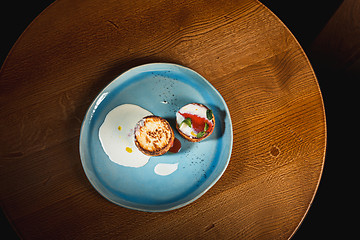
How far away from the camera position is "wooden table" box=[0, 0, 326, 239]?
1.24 m

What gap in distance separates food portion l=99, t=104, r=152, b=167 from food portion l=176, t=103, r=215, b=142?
8.8 inches

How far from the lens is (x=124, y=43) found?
1.35 meters

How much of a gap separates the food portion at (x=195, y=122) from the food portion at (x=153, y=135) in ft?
0.22

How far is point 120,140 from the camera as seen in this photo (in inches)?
50.8

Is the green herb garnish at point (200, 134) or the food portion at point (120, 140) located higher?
the food portion at point (120, 140)

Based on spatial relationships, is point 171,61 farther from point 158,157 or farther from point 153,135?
point 158,157

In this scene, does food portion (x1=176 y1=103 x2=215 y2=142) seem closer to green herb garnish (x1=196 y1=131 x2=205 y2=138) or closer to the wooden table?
green herb garnish (x1=196 y1=131 x2=205 y2=138)

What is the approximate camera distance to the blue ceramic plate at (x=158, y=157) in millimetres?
1263

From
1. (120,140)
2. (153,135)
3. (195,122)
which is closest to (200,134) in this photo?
(195,122)

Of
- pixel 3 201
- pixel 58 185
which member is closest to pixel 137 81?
pixel 58 185

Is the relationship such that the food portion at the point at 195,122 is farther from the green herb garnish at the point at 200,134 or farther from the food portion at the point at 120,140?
the food portion at the point at 120,140

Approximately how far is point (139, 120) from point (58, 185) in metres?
0.50

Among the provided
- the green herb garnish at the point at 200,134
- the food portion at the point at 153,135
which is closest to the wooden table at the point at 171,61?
the green herb garnish at the point at 200,134

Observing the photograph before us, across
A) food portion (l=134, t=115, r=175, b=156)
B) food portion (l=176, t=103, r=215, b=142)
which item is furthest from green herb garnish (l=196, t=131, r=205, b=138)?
food portion (l=134, t=115, r=175, b=156)
